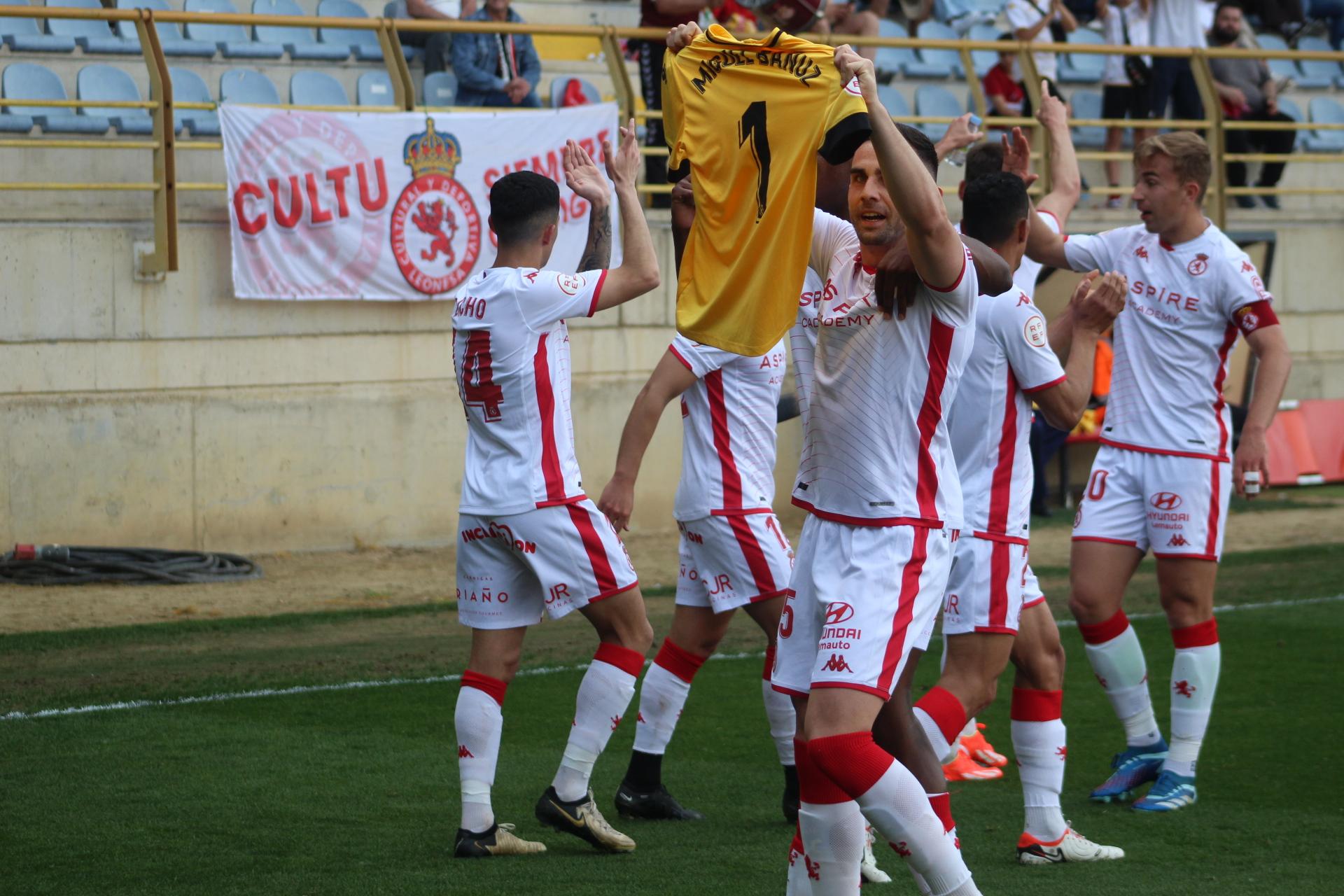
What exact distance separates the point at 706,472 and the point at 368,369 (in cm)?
731

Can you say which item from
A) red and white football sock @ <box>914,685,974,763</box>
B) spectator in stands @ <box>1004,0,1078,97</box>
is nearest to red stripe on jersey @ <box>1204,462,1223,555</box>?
red and white football sock @ <box>914,685,974,763</box>

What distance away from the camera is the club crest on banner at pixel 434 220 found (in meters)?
12.8

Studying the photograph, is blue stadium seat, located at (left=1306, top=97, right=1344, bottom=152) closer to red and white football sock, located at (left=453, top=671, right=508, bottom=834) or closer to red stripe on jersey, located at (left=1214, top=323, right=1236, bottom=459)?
red stripe on jersey, located at (left=1214, top=323, right=1236, bottom=459)

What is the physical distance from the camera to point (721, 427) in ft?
20.1

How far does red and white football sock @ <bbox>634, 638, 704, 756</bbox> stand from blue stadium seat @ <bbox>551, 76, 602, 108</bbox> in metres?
9.31

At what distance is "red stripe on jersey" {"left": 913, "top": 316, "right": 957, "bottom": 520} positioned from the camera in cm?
417

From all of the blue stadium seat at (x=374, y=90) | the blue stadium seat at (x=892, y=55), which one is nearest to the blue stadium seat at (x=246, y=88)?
the blue stadium seat at (x=374, y=90)

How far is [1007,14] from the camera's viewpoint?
17531mm

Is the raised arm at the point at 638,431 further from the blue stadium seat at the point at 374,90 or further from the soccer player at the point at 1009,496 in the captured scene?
the blue stadium seat at the point at 374,90

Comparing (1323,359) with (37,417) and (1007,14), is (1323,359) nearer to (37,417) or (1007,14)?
(1007,14)

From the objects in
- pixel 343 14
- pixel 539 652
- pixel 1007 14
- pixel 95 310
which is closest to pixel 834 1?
pixel 1007 14

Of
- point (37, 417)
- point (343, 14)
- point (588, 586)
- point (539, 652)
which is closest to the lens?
point (588, 586)

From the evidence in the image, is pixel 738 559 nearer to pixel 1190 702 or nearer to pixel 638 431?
pixel 638 431

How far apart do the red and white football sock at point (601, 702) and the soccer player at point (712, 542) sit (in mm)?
386
